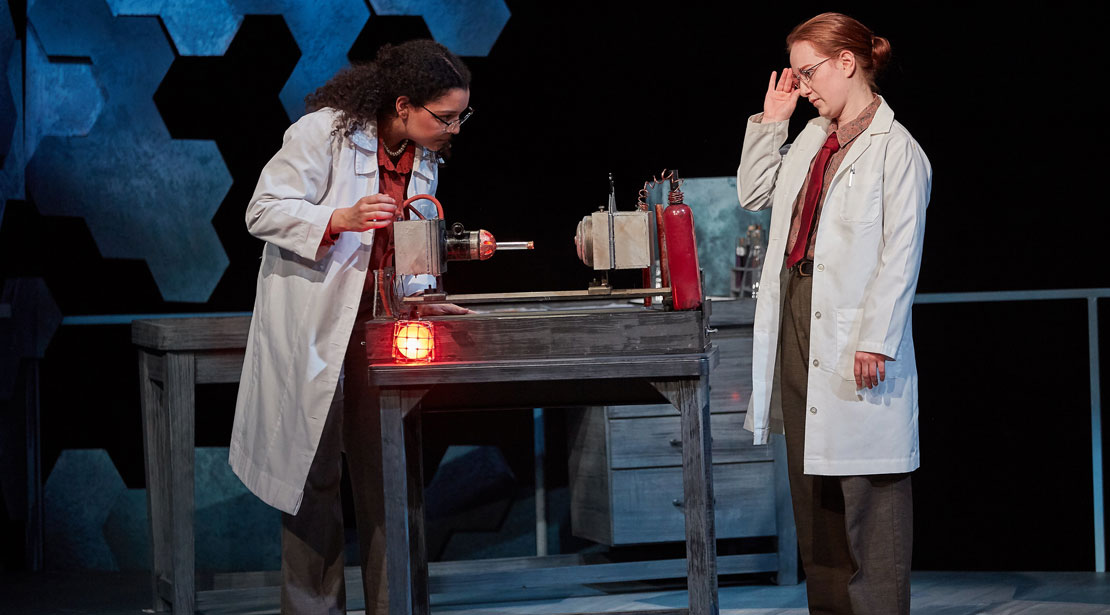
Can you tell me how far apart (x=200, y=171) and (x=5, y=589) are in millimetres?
1624

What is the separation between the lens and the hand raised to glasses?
2652 mm

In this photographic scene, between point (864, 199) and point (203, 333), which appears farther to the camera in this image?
point (203, 333)

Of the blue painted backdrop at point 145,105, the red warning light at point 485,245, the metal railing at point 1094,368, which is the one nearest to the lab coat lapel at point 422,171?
the red warning light at point 485,245

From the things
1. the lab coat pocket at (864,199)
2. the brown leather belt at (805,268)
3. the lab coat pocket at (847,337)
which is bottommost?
the lab coat pocket at (847,337)

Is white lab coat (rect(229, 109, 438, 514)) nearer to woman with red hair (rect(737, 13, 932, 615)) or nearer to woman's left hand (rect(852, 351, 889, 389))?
woman with red hair (rect(737, 13, 932, 615))

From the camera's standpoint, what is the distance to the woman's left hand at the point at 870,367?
92.3 inches

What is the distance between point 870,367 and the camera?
234 centimetres

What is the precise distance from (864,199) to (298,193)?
128cm

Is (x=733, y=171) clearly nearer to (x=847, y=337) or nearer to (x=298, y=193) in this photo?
(x=847, y=337)

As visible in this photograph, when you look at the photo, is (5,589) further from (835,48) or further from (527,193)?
(835,48)

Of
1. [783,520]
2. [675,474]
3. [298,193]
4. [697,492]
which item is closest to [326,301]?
[298,193]

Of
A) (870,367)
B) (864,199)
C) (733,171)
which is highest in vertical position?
(733,171)

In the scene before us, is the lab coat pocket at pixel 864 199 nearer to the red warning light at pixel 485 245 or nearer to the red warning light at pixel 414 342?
the red warning light at pixel 485 245

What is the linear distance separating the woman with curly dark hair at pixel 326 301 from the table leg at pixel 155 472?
93 cm
